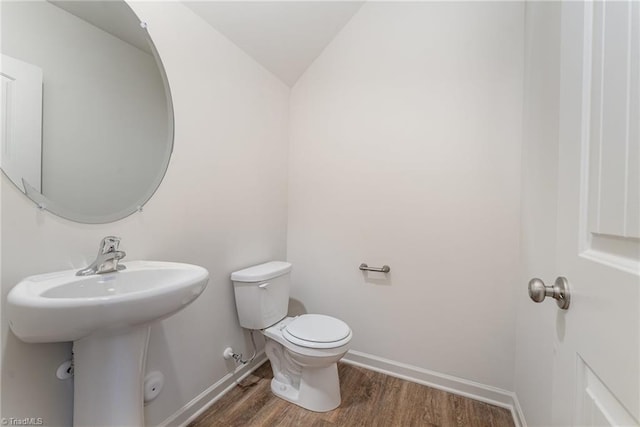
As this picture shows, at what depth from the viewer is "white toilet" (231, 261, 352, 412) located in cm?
144

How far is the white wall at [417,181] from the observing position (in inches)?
61.5

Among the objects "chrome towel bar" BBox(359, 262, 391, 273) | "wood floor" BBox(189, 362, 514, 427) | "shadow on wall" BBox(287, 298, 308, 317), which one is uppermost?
"chrome towel bar" BBox(359, 262, 391, 273)

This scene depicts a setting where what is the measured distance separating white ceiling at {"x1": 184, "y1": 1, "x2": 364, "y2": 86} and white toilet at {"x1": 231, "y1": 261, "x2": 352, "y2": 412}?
138 cm

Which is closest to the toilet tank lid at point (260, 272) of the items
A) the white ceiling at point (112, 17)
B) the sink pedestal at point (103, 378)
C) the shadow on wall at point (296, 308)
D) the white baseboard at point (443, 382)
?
the shadow on wall at point (296, 308)

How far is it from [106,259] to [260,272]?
0.79 metres

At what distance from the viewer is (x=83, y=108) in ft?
3.42

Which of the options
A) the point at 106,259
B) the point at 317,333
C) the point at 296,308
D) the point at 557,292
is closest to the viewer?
the point at 557,292

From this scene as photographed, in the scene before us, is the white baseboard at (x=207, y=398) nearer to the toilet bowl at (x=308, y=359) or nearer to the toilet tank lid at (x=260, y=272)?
the toilet bowl at (x=308, y=359)

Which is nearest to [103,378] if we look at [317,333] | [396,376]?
[317,333]

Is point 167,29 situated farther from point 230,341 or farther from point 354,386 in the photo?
point 354,386

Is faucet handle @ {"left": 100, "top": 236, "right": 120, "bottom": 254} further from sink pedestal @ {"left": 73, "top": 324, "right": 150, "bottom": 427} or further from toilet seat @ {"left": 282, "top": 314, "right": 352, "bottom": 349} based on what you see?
toilet seat @ {"left": 282, "top": 314, "right": 352, "bottom": 349}
